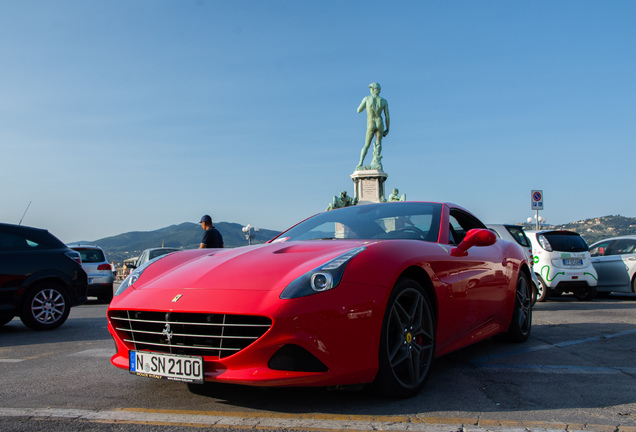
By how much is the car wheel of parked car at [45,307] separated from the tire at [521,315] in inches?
229

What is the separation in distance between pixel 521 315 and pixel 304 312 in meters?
3.57

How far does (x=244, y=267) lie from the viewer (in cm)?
373

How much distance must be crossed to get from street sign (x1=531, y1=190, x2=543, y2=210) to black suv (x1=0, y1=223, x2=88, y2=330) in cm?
1394

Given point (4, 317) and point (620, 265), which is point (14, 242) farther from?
point (620, 265)

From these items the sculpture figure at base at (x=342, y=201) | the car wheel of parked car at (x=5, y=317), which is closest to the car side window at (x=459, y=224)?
the car wheel of parked car at (x=5, y=317)

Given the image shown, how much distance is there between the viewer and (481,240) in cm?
447

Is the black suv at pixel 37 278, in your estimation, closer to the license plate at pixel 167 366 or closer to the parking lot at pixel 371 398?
the parking lot at pixel 371 398

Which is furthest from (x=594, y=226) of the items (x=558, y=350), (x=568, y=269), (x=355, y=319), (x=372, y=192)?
(x=355, y=319)

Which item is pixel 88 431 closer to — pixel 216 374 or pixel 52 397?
pixel 216 374

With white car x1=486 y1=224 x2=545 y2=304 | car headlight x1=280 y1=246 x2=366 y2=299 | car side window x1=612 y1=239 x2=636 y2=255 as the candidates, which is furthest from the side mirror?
car side window x1=612 y1=239 x2=636 y2=255

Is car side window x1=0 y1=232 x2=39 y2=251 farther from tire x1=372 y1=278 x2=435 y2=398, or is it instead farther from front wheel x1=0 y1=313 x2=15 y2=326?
tire x1=372 y1=278 x2=435 y2=398

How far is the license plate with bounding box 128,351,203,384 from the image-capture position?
3.25 metres

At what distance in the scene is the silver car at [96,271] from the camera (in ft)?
47.8

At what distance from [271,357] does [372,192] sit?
1121 inches
